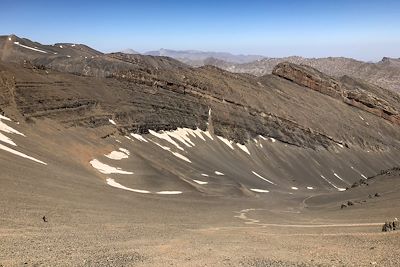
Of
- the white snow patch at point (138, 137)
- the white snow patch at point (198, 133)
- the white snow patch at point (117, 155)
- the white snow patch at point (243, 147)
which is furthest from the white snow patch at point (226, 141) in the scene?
the white snow patch at point (117, 155)

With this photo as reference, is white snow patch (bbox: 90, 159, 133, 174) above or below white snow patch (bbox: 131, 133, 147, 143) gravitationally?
below

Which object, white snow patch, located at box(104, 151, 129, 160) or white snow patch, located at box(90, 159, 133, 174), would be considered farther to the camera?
white snow patch, located at box(104, 151, 129, 160)

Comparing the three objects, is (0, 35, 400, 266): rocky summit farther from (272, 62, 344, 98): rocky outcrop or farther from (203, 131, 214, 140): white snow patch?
(203, 131, 214, 140): white snow patch

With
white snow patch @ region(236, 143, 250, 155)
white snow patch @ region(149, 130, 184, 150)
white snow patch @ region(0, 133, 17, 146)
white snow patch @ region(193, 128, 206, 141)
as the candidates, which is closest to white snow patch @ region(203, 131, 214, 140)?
white snow patch @ region(193, 128, 206, 141)

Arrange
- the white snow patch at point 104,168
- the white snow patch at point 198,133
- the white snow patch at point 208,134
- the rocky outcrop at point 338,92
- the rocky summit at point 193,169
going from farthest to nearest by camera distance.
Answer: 1. the rocky outcrop at point 338,92
2. the white snow patch at point 208,134
3. the white snow patch at point 198,133
4. the white snow patch at point 104,168
5. the rocky summit at point 193,169

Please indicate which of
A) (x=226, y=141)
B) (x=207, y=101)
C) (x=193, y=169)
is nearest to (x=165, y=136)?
(x=193, y=169)

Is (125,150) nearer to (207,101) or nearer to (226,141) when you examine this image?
(226,141)

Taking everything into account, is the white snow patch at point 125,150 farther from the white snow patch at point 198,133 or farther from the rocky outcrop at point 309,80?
the rocky outcrop at point 309,80
